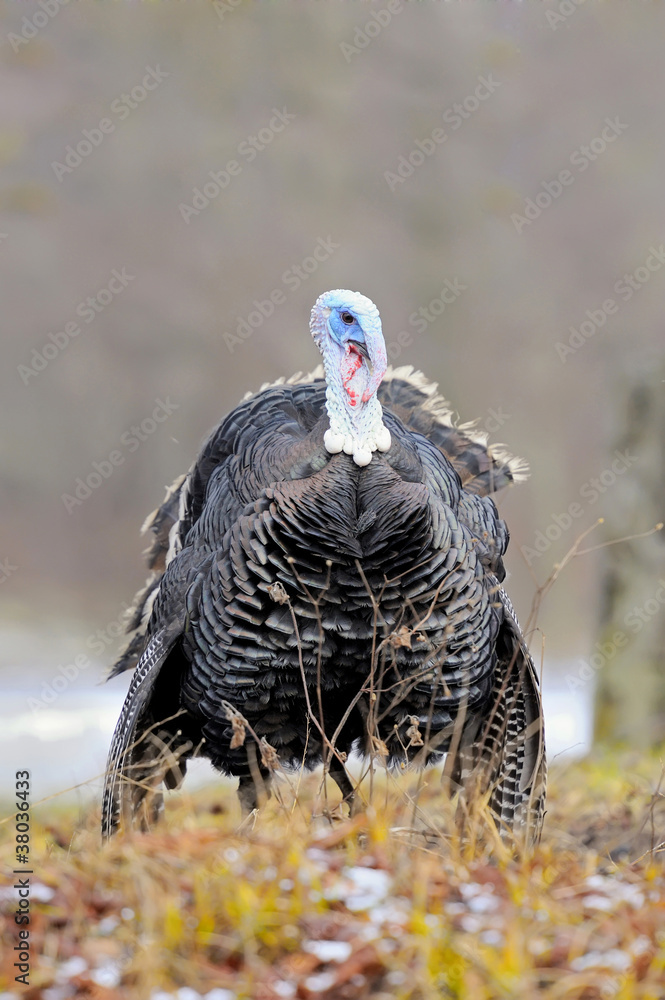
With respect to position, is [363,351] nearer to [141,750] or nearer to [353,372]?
[353,372]

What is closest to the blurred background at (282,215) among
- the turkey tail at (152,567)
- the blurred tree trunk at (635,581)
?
the blurred tree trunk at (635,581)

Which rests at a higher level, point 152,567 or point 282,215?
point 282,215

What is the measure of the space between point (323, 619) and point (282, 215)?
308 inches

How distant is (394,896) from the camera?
2.37 metres

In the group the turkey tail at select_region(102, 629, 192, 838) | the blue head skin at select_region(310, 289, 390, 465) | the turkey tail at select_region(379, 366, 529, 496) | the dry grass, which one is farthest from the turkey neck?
the dry grass

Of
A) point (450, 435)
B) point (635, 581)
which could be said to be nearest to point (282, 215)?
point (635, 581)

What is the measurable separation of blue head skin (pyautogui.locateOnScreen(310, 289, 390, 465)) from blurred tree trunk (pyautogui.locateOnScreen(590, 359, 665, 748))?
4428mm

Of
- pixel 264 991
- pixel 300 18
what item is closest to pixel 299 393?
pixel 264 991

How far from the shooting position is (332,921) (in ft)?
7.27

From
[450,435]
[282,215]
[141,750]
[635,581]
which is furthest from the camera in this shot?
[282,215]


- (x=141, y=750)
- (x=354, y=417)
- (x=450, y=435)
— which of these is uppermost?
(x=450, y=435)

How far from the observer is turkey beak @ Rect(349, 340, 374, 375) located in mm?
3884

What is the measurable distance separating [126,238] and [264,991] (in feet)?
30.9

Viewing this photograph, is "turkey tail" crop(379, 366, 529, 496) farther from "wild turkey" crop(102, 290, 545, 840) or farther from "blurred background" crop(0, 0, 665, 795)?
"blurred background" crop(0, 0, 665, 795)
